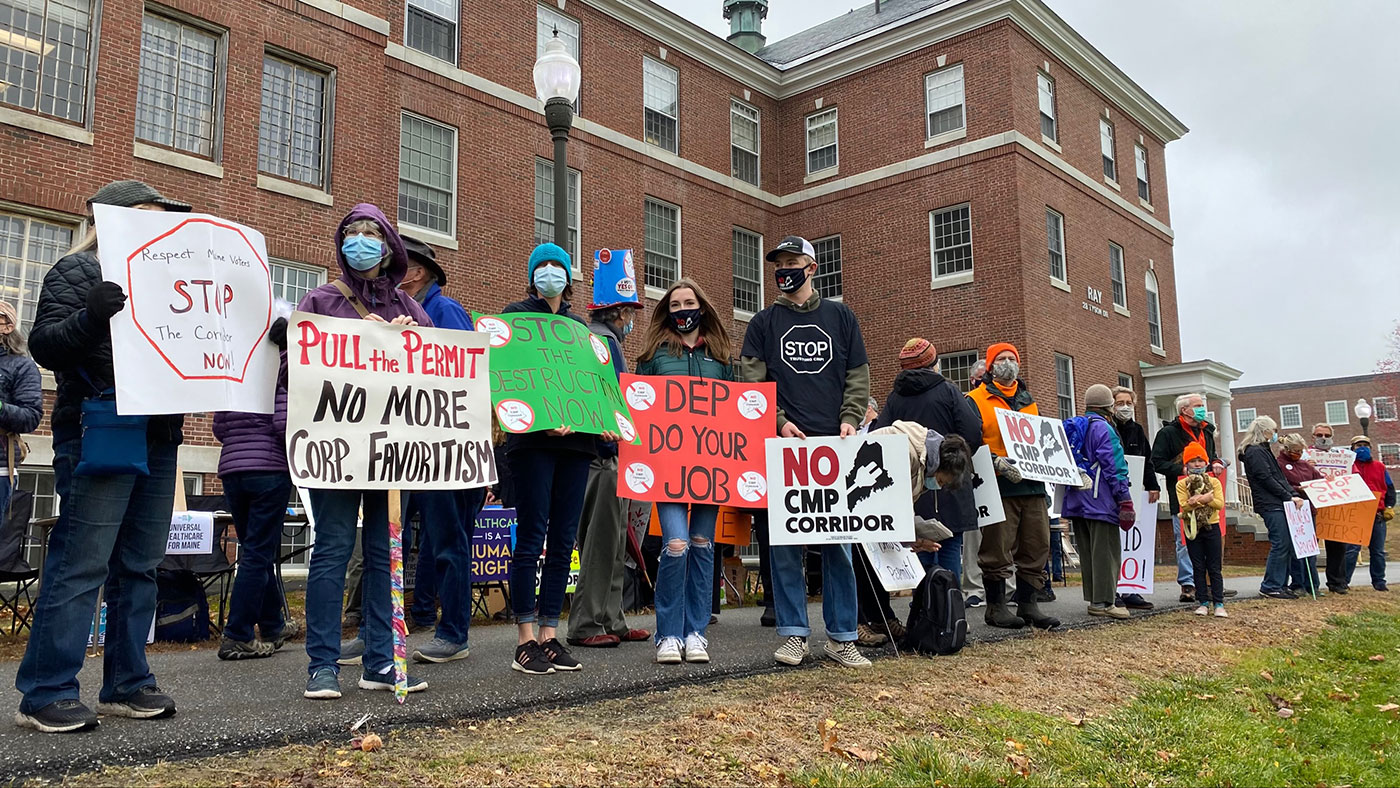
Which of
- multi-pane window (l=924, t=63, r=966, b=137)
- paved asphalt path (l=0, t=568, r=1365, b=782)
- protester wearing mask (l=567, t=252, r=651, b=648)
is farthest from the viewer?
multi-pane window (l=924, t=63, r=966, b=137)

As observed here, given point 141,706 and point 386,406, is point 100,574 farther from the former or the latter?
point 386,406

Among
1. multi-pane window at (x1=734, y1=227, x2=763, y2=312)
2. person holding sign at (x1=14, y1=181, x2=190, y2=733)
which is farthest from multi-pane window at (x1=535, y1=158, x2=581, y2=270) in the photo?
person holding sign at (x1=14, y1=181, x2=190, y2=733)

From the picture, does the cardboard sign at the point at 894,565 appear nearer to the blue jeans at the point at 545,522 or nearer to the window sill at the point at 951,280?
the blue jeans at the point at 545,522

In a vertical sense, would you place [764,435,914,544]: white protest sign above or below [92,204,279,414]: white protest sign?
below

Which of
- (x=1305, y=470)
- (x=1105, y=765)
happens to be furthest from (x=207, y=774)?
(x=1305, y=470)

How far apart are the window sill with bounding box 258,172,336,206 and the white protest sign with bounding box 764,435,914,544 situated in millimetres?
12359

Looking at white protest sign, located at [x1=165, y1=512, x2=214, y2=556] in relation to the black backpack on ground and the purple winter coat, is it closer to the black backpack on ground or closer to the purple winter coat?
the black backpack on ground

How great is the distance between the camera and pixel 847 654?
5625mm

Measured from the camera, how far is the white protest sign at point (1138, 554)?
9227mm

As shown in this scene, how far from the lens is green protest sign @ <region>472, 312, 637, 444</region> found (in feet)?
16.6

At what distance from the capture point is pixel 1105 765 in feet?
13.1

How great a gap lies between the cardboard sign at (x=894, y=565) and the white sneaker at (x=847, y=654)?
17.7 inches

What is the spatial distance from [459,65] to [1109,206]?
17149mm

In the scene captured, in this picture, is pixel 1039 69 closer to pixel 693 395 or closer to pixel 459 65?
pixel 459 65
